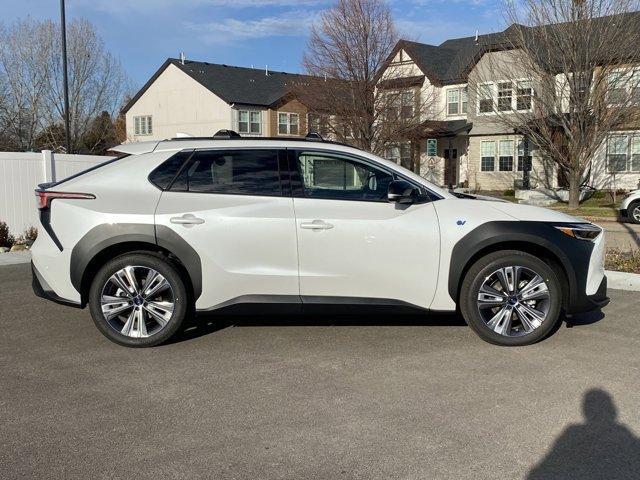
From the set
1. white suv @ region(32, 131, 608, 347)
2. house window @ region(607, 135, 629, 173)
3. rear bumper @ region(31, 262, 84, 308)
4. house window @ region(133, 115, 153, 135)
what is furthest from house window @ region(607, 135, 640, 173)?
house window @ region(133, 115, 153, 135)

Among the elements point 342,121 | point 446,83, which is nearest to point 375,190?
point 342,121

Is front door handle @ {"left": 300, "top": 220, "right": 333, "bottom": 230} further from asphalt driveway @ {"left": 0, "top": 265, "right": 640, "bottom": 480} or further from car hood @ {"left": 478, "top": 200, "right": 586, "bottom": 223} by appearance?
car hood @ {"left": 478, "top": 200, "right": 586, "bottom": 223}

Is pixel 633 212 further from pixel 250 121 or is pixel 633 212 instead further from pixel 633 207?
pixel 250 121

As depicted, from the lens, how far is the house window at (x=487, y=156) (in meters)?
30.8

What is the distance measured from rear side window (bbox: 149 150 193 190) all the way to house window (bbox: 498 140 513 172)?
27.3 meters

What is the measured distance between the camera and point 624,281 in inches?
305

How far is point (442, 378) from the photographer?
14.7ft

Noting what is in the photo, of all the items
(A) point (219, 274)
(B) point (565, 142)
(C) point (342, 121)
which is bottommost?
(A) point (219, 274)

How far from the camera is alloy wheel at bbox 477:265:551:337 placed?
511 cm

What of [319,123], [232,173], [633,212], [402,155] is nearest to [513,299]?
[232,173]

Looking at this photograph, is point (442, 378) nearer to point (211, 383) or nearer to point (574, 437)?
point (574, 437)

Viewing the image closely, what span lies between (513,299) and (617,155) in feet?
76.0

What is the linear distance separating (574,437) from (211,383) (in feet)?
8.19

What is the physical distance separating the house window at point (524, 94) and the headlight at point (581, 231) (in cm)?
1676
